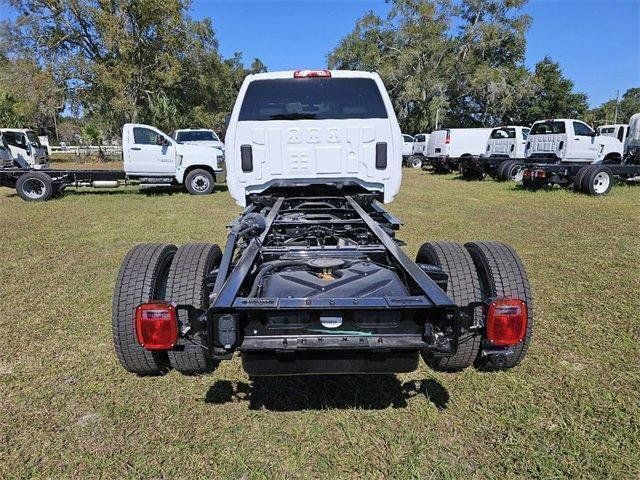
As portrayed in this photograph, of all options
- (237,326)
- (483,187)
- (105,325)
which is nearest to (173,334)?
(237,326)

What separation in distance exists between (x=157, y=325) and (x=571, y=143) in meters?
15.3

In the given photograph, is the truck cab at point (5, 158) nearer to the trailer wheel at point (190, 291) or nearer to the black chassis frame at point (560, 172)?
the trailer wheel at point (190, 291)

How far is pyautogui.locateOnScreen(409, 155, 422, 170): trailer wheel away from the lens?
2620cm

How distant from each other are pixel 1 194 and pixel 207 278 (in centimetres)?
1483

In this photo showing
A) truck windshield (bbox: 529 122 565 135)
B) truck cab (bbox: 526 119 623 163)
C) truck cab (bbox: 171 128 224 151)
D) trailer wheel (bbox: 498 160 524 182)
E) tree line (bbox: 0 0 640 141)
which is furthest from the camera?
tree line (bbox: 0 0 640 141)

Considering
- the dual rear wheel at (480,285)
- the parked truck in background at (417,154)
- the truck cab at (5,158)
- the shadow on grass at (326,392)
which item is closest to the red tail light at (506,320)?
the dual rear wheel at (480,285)

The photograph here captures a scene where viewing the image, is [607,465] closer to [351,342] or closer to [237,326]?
[351,342]

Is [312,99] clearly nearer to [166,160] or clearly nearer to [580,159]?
[166,160]

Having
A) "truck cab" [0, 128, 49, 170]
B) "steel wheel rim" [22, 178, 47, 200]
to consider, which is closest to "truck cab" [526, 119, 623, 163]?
"steel wheel rim" [22, 178, 47, 200]

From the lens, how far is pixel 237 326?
7.11 ft

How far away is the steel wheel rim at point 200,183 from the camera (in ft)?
44.8

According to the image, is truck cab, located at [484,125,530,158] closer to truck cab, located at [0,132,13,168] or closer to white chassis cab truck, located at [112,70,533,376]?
white chassis cab truck, located at [112,70,533,376]

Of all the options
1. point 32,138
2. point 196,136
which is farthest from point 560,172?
point 32,138

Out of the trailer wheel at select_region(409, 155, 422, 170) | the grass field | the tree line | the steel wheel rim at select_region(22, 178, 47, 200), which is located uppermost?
the tree line
